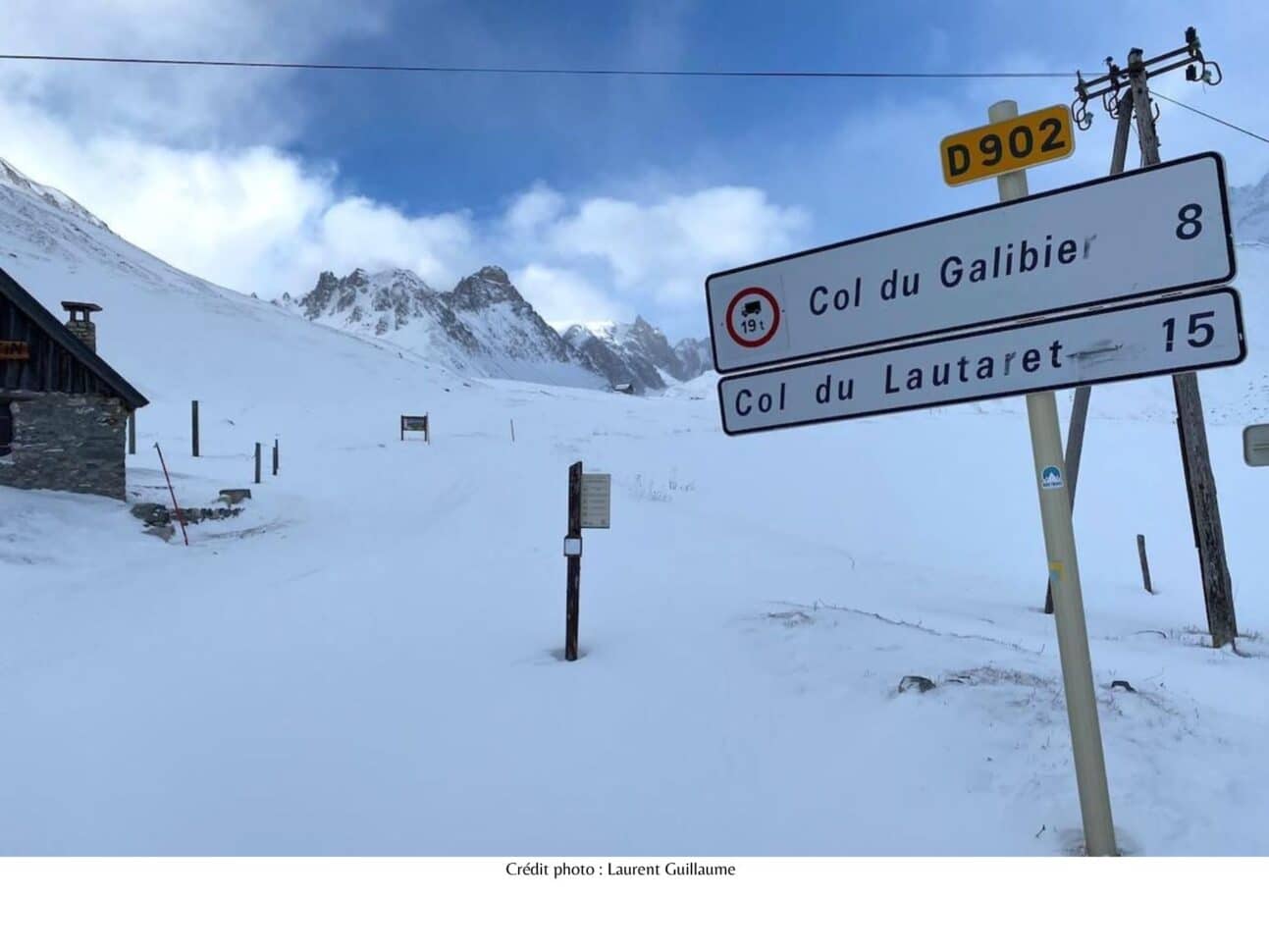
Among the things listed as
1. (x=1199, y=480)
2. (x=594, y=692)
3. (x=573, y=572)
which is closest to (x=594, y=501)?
(x=573, y=572)

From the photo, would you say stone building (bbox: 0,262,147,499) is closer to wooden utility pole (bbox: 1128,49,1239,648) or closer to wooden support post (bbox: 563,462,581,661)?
wooden support post (bbox: 563,462,581,661)

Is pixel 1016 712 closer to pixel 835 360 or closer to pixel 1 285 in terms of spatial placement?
pixel 835 360

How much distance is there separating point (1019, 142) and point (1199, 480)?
7.97 metres

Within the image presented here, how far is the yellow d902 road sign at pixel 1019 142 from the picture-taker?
248 cm

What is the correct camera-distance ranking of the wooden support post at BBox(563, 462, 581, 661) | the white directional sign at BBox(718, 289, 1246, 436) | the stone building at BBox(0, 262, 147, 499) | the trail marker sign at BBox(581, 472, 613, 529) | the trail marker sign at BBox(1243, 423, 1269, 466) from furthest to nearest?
the stone building at BBox(0, 262, 147, 499) < the trail marker sign at BBox(581, 472, 613, 529) < the wooden support post at BBox(563, 462, 581, 661) < the trail marker sign at BBox(1243, 423, 1269, 466) < the white directional sign at BBox(718, 289, 1246, 436)

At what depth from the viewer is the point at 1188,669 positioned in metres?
6.40

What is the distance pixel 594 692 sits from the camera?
4.88 metres

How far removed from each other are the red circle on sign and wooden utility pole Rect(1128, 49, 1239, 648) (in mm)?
7576

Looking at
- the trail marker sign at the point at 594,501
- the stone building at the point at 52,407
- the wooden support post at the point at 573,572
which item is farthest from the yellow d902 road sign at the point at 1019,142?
the stone building at the point at 52,407

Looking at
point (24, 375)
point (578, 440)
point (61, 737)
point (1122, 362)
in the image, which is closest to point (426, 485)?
point (24, 375)

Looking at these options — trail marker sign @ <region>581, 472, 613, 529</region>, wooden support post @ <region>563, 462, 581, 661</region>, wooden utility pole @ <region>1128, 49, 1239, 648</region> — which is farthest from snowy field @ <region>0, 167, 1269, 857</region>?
trail marker sign @ <region>581, 472, 613, 529</region>

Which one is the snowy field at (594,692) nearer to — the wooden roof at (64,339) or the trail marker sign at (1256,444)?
the trail marker sign at (1256,444)

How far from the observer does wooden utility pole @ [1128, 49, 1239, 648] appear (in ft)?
25.8
